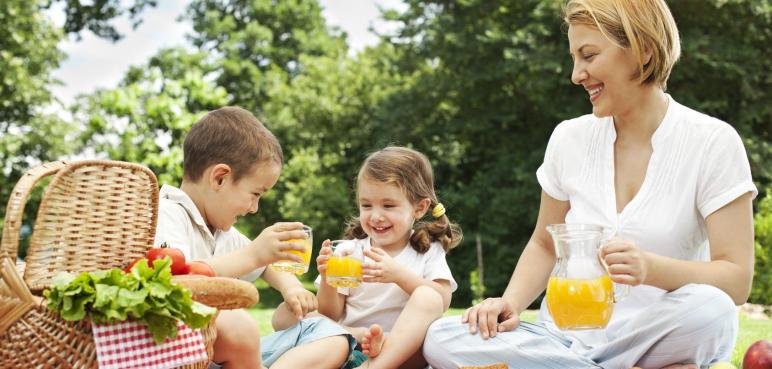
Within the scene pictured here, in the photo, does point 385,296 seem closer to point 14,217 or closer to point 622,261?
point 622,261

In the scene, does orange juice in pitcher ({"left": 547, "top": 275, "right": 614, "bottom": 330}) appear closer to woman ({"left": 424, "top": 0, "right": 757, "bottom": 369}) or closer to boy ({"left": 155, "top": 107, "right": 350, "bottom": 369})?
woman ({"left": 424, "top": 0, "right": 757, "bottom": 369})

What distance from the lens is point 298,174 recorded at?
22.1 m

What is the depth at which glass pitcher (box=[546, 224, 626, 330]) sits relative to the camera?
2973 mm

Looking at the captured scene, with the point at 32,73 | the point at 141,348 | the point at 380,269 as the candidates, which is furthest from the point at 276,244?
the point at 32,73

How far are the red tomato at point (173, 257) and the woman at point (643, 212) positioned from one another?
50.9 inches

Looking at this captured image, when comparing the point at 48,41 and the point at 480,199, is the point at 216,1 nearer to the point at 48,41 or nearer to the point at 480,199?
the point at 48,41

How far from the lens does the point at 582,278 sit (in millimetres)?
2982

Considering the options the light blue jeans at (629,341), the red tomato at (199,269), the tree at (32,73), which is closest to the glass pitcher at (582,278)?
the light blue jeans at (629,341)

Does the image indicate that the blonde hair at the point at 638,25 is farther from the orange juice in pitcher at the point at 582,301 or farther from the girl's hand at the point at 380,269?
the girl's hand at the point at 380,269

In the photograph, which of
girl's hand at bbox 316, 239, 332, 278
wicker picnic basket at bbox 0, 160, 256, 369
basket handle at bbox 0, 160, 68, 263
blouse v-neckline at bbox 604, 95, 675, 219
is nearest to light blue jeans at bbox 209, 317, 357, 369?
girl's hand at bbox 316, 239, 332, 278

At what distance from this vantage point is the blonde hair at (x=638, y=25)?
3365mm

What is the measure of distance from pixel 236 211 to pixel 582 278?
160 centimetres

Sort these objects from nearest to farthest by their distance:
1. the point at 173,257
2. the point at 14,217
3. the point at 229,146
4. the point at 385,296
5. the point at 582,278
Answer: the point at 14,217 → the point at 173,257 → the point at 582,278 → the point at 229,146 → the point at 385,296

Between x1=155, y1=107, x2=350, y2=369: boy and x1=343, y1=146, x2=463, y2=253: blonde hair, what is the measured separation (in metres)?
0.51
